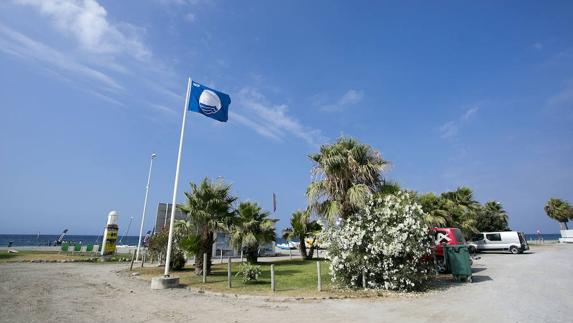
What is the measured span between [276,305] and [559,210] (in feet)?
212

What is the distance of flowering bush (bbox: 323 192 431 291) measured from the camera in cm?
1172

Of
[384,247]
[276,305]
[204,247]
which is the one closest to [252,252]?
[204,247]

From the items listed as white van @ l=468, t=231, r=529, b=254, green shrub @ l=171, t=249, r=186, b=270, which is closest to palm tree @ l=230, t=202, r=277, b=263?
green shrub @ l=171, t=249, r=186, b=270

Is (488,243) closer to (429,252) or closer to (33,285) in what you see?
(429,252)

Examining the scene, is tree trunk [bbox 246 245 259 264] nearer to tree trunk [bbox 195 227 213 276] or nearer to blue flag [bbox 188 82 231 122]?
tree trunk [bbox 195 227 213 276]

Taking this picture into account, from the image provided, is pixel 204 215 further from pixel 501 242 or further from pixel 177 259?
pixel 501 242

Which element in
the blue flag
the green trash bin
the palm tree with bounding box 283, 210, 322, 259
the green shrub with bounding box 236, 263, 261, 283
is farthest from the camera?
the palm tree with bounding box 283, 210, 322, 259

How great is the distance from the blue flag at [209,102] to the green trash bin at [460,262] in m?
12.4

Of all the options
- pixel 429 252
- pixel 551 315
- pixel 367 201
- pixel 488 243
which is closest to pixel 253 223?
pixel 367 201

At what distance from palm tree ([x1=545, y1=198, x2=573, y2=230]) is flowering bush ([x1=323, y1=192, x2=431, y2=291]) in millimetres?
57932

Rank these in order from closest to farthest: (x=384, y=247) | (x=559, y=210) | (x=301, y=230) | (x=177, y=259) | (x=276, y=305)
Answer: (x=276, y=305) < (x=384, y=247) < (x=177, y=259) < (x=301, y=230) < (x=559, y=210)

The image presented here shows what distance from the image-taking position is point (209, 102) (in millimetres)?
16766

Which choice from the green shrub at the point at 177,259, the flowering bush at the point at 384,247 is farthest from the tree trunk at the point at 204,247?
the flowering bush at the point at 384,247

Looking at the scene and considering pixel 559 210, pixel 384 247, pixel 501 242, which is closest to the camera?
pixel 384 247
